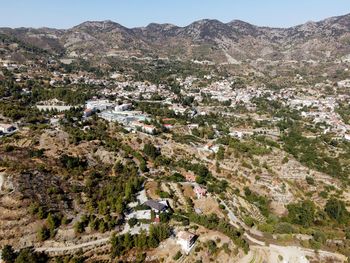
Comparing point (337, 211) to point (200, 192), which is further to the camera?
point (337, 211)

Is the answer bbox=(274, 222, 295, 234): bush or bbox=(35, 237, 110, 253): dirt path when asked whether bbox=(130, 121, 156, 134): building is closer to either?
bbox=(274, 222, 295, 234): bush

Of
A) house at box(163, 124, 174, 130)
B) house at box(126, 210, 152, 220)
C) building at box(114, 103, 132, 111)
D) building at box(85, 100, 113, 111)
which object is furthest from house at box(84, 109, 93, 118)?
house at box(126, 210, 152, 220)

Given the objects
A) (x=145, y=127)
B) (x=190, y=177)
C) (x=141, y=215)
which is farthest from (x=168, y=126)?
(x=141, y=215)

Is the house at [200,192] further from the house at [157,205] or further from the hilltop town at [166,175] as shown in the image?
the house at [157,205]

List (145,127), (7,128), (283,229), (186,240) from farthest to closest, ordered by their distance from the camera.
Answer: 1. (145,127)
2. (7,128)
3. (283,229)
4. (186,240)

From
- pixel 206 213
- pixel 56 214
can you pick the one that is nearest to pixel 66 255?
pixel 56 214

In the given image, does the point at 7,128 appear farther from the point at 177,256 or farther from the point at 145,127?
the point at 177,256

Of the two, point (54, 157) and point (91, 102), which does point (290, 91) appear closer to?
point (91, 102)
